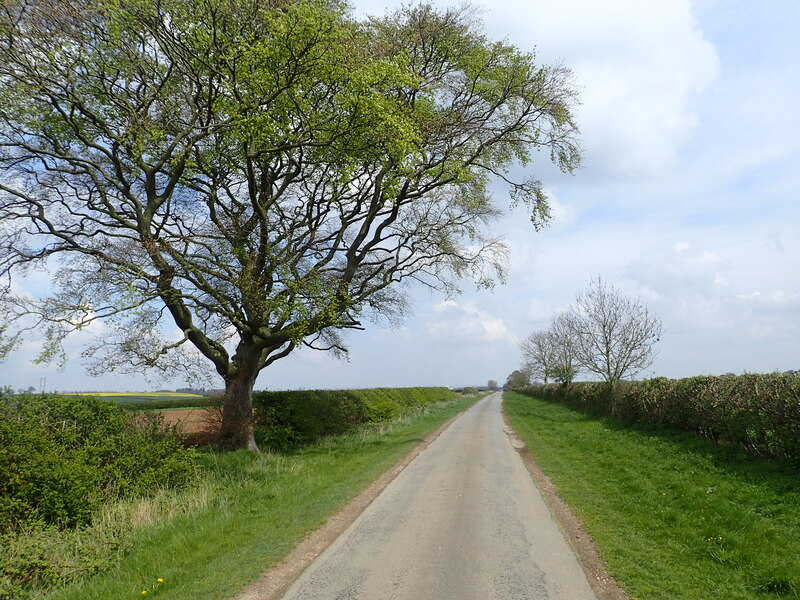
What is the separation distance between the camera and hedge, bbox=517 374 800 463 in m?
10.1

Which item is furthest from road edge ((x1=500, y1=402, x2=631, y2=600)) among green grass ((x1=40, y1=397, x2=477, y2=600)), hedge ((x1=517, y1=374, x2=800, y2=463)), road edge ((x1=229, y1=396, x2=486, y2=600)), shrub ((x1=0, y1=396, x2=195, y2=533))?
shrub ((x1=0, y1=396, x2=195, y2=533))

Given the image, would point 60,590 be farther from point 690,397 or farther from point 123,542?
point 690,397

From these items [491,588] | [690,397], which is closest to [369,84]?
[491,588]

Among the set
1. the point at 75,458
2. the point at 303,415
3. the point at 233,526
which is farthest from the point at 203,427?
the point at 233,526

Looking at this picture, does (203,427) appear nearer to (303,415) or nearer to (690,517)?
(303,415)

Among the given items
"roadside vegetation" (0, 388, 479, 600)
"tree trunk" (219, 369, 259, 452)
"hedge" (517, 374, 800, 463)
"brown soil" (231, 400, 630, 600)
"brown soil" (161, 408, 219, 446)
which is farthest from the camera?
"brown soil" (161, 408, 219, 446)

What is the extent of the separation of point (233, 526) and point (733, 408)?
11993 mm

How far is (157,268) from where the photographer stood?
13.4m

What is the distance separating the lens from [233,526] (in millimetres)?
8391

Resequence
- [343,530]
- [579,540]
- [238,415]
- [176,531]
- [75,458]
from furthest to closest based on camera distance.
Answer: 1. [238,415]
2. [75,458]
3. [176,531]
4. [343,530]
5. [579,540]

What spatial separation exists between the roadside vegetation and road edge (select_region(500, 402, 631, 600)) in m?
4.05

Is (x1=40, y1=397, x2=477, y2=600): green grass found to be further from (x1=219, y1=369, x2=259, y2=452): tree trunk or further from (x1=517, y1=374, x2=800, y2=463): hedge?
(x1=517, y1=374, x2=800, y2=463): hedge

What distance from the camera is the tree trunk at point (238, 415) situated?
16688 millimetres

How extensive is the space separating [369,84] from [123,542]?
11209mm
